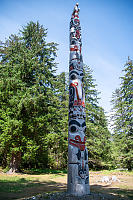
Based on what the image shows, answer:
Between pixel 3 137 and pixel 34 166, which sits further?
pixel 34 166

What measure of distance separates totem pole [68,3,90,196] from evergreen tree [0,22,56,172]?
7.09 meters

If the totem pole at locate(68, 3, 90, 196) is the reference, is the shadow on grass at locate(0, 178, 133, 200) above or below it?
below

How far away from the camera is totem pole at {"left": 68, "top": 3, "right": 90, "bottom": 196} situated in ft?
17.9

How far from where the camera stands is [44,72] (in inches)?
672

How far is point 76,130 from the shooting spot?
6.15m

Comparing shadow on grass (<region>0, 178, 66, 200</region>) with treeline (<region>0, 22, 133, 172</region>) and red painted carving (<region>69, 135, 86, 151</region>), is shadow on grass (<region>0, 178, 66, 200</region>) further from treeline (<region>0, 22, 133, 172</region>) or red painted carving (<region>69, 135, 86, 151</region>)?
treeline (<region>0, 22, 133, 172</region>)

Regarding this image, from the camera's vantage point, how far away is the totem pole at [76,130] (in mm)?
5465

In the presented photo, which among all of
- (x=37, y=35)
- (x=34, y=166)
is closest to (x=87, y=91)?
(x=37, y=35)

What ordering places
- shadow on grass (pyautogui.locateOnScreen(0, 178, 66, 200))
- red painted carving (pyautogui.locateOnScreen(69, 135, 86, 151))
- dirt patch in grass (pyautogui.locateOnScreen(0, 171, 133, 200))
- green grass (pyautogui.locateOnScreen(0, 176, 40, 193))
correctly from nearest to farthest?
red painted carving (pyautogui.locateOnScreen(69, 135, 86, 151)) < shadow on grass (pyautogui.locateOnScreen(0, 178, 66, 200)) < dirt patch in grass (pyautogui.locateOnScreen(0, 171, 133, 200)) < green grass (pyautogui.locateOnScreen(0, 176, 40, 193))

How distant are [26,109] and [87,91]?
1101cm

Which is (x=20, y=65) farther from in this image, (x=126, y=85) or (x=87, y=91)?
(x=126, y=85)

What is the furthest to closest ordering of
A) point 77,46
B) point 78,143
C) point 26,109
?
1. point 26,109
2. point 77,46
3. point 78,143

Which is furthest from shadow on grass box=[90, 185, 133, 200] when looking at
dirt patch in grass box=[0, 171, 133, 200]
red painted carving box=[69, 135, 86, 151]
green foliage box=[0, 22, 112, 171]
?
green foliage box=[0, 22, 112, 171]

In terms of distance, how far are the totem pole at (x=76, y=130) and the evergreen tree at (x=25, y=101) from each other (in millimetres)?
7087
